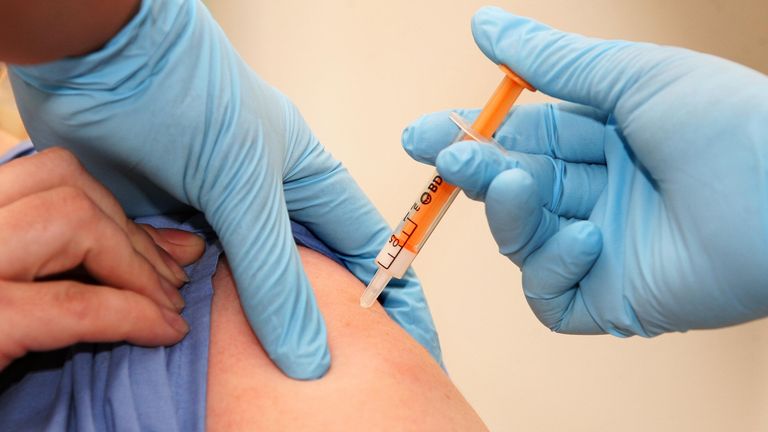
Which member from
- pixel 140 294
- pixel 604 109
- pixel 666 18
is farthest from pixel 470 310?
pixel 140 294

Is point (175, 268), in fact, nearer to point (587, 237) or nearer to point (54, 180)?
point (54, 180)

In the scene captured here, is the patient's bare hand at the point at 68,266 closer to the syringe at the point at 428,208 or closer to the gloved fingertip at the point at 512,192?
the syringe at the point at 428,208

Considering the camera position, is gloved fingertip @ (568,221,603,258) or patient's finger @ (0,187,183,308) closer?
patient's finger @ (0,187,183,308)

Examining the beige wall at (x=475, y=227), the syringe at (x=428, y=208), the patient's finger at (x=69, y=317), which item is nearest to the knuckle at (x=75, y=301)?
the patient's finger at (x=69, y=317)

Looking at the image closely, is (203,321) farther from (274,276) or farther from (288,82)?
(288,82)

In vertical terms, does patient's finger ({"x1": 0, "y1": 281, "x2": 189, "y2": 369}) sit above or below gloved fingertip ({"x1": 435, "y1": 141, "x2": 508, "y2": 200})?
below

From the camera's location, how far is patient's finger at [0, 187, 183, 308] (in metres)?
0.60

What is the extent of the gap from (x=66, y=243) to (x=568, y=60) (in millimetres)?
593

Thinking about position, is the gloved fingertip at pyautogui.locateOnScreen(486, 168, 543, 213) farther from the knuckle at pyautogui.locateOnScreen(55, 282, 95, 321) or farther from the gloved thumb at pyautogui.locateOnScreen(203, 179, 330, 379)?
the knuckle at pyautogui.locateOnScreen(55, 282, 95, 321)

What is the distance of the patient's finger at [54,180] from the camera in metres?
0.65

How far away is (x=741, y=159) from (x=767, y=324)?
940mm

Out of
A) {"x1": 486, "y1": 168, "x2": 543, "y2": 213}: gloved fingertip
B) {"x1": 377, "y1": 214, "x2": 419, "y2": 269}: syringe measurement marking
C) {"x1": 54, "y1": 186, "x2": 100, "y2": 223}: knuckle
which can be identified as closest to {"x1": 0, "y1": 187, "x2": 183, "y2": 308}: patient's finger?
{"x1": 54, "y1": 186, "x2": 100, "y2": 223}: knuckle

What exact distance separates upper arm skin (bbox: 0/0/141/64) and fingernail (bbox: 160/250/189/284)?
29 centimetres

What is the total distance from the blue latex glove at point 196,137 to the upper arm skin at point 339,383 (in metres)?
0.03
